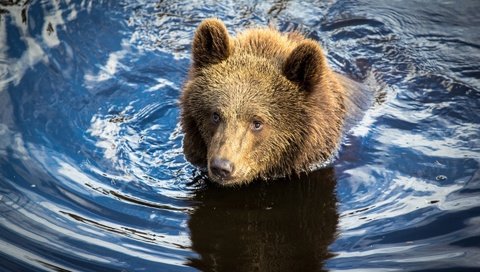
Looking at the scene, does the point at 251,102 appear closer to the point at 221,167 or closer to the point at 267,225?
the point at 221,167

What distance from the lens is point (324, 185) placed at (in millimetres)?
7605

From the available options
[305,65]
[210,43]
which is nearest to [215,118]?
[210,43]

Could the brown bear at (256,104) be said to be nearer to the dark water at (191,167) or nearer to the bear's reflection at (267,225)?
the bear's reflection at (267,225)

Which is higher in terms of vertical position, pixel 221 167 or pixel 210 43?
pixel 210 43

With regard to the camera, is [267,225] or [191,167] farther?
[191,167]

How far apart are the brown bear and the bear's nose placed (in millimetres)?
14

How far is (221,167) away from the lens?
6.36 meters

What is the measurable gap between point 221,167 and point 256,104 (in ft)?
2.84

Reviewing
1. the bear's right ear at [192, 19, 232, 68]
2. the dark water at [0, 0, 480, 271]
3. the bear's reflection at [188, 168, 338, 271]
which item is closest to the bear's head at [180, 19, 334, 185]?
the bear's right ear at [192, 19, 232, 68]

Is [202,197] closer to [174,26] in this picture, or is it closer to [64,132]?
[64,132]

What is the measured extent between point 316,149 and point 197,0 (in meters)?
4.94

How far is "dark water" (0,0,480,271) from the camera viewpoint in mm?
6328

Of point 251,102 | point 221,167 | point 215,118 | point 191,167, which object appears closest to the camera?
point 221,167

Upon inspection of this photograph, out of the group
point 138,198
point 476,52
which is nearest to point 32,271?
point 138,198
